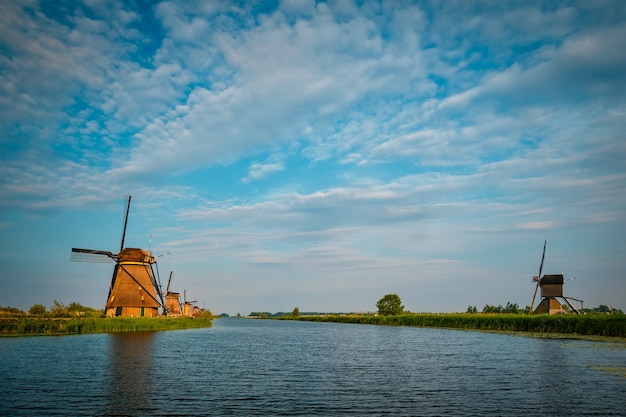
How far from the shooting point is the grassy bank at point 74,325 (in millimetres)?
43406

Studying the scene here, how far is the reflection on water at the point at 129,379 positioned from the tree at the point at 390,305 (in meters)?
97.7

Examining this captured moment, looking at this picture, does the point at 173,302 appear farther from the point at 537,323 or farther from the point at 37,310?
the point at 537,323

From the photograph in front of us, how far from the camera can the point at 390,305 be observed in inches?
5054

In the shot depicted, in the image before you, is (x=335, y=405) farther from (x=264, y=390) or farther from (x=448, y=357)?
(x=448, y=357)

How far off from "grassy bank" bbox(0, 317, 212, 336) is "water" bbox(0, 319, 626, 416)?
8.33 meters

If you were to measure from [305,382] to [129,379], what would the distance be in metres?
8.87

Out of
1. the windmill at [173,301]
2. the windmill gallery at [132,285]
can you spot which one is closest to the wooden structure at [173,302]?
the windmill at [173,301]

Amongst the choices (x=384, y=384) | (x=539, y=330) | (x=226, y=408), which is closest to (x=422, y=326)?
(x=539, y=330)

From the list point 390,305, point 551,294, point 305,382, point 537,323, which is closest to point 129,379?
point 305,382

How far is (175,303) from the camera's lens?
10731 cm

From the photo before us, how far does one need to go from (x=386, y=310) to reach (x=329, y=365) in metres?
102

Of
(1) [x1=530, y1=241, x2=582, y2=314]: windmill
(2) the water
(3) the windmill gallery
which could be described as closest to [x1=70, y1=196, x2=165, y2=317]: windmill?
(3) the windmill gallery

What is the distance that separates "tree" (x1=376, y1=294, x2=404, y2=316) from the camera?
127 metres

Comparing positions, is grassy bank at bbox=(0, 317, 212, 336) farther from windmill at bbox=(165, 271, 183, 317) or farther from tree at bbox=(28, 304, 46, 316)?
windmill at bbox=(165, 271, 183, 317)
